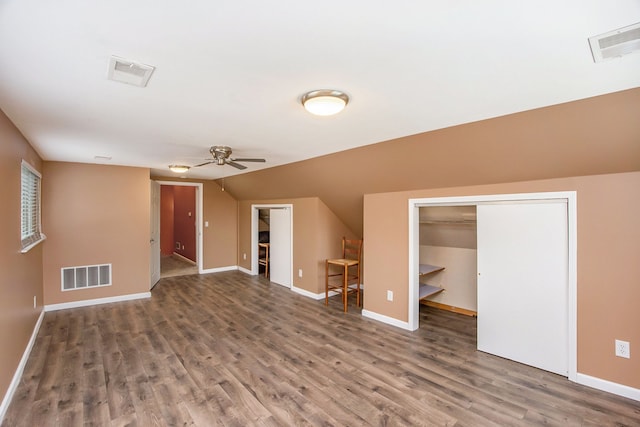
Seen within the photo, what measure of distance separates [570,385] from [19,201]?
17.9ft

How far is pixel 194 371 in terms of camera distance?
9.21 feet

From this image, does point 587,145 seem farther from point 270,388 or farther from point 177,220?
point 177,220

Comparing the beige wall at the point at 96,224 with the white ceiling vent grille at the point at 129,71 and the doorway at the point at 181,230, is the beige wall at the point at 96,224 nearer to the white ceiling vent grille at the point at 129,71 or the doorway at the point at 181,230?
the doorway at the point at 181,230

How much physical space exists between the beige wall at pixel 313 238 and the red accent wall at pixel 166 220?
566 cm

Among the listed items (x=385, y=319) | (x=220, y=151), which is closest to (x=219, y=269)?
(x=220, y=151)

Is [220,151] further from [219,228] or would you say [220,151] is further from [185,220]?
[185,220]

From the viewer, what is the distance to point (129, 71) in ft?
5.36

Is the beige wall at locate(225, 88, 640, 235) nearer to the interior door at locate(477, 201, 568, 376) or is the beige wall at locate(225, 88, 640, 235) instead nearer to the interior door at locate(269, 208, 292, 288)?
the interior door at locate(477, 201, 568, 376)

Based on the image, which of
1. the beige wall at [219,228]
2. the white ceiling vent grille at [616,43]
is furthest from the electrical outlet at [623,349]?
the beige wall at [219,228]

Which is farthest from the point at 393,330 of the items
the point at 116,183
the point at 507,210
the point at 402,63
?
the point at 116,183

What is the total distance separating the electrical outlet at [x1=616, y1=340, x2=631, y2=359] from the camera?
2371 millimetres

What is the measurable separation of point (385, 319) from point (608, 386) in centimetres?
221

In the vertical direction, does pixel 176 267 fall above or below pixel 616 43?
below

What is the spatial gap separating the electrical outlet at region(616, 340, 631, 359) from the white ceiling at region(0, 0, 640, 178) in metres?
2.05
